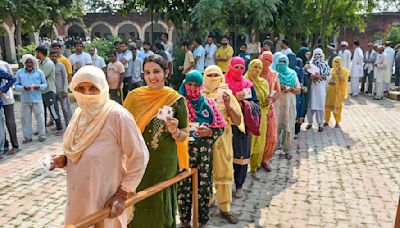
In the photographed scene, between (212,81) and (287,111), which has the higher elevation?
(212,81)

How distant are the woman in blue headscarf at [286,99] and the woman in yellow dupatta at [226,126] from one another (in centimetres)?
243

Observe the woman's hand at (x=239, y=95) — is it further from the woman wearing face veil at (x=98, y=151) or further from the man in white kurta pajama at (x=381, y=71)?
the man in white kurta pajama at (x=381, y=71)

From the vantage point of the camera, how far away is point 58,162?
2422 mm

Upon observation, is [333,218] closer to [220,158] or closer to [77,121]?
[220,158]

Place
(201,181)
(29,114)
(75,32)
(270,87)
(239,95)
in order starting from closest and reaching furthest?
(201,181), (239,95), (270,87), (29,114), (75,32)

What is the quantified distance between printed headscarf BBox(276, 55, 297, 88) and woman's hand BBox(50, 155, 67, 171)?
4600mm

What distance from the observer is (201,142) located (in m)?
3.79

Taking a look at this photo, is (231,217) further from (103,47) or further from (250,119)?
(103,47)

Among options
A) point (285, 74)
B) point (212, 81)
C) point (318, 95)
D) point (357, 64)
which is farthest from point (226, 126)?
point (357, 64)

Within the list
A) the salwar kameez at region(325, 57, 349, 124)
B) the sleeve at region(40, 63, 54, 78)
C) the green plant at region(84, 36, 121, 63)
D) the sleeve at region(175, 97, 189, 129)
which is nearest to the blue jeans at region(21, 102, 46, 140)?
the sleeve at region(40, 63, 54, 78)

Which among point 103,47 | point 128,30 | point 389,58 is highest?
point 128,30

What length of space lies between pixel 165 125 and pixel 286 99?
3900 mm

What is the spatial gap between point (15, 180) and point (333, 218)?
4396mm

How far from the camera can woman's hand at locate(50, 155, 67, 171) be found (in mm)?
2402
